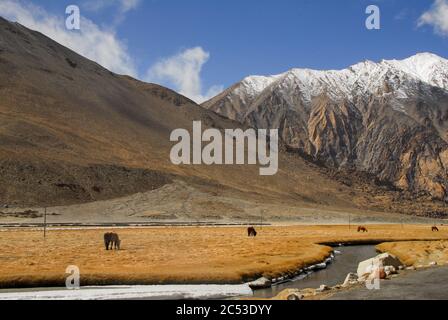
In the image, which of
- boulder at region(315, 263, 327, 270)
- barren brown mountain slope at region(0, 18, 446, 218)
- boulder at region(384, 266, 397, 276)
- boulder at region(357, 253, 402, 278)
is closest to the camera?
boulder at region(384, 266, 397, 276)

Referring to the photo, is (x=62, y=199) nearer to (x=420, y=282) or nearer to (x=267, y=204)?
(x=267, y=204)

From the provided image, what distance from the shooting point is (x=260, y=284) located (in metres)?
31.7

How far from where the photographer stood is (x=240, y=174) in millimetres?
199750

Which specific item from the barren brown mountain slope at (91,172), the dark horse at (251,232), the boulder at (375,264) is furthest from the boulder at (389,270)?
the barren brown mountain slope at (91,172)

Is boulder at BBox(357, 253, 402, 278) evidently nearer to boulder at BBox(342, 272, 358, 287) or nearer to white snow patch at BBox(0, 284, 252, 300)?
boulder at BBox(342, 272, 358, 287)

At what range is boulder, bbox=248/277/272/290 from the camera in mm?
31247

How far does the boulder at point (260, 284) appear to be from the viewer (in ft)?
103

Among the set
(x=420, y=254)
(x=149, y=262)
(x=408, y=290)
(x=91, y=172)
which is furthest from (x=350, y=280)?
(x=91, y=172)

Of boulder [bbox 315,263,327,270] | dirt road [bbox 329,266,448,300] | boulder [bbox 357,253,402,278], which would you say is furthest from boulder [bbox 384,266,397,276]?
boulder [bbox 315,263,327,270]

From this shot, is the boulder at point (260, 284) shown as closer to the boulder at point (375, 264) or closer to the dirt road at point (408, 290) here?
the boulder at point (375, 264)

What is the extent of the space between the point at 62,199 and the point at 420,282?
384 feet

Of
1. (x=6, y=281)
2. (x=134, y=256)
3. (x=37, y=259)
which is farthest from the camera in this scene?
(x=134, y=256)
